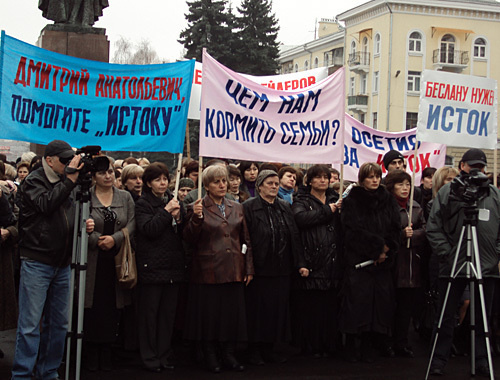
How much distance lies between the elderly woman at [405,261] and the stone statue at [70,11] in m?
5.79

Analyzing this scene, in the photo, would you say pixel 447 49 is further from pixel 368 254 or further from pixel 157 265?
pixel 157 265

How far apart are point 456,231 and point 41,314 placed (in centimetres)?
385

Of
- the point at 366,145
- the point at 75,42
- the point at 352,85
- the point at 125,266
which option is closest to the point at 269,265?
the point at 125,266

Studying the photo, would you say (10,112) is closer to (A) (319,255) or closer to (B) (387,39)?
(A) (319,255)

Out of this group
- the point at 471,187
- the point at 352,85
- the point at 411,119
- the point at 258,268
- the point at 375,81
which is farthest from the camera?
the point at 352,85

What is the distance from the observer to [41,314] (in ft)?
20.3

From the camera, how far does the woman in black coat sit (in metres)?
6.98

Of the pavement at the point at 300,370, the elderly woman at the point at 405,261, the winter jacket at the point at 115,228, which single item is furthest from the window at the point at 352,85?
the winter jacket at the point at 115,228

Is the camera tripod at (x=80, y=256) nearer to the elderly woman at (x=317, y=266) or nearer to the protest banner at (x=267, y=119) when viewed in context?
the protest banner at (x=267, y=119)

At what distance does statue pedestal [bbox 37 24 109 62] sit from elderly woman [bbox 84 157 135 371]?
13.7 ft

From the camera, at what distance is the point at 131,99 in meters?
7.04

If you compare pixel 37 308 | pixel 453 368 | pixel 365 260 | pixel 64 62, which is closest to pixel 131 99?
pixel 64 62

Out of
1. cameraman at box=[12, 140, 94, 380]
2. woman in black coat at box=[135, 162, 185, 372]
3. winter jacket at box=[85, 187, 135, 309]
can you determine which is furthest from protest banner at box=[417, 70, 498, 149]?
cameraman at box=[12, 140, 94, 380]

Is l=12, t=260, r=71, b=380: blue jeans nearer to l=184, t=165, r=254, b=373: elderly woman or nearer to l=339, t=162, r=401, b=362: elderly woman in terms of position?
l=184, t=165, r=254, b=373: elderly woman
